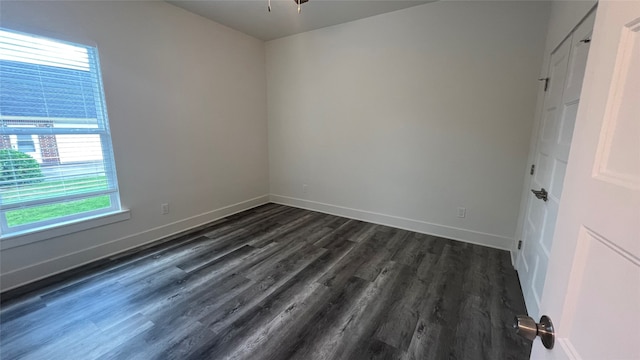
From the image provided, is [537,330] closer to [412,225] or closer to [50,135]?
[412,225]

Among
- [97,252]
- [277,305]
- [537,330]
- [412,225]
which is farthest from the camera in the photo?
[412,225]

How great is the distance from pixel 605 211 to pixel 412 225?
3.06 m

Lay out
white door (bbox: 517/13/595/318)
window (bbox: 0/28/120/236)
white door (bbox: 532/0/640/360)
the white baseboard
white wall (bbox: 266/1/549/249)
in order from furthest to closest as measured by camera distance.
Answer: white wall (bbox: 266/1/549/249) < the white baseboard < window (bbox: 0/28/120/236) < white door (bbox: 517/13/595/318) < white door (bbox: 532/0/640/360)

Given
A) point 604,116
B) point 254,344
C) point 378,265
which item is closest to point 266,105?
point 378,265

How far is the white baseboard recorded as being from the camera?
2172mm

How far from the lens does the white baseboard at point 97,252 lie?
2.17 m

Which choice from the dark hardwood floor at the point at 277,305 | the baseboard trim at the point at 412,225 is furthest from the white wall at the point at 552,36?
the dark hardwood floor at the point at 277,305

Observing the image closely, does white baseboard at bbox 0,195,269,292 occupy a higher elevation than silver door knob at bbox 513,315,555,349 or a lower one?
lower

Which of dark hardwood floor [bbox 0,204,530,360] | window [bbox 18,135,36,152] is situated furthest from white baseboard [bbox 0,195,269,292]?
window [bbox 18,135,36,152]

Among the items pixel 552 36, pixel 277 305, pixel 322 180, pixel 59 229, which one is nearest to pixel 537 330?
pixel 277 305

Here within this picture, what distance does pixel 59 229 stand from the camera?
7.72ft

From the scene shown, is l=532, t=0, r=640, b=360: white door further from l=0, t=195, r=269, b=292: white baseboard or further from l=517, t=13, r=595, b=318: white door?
l=0, t=195, r=269, b=292: white baseboard

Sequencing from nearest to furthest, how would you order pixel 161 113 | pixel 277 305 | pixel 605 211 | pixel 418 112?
pixel 605 211, pixel 277 305, pixel 161 113, pixel 418 112

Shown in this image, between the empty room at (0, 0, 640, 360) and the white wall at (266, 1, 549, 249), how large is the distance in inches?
0.9
